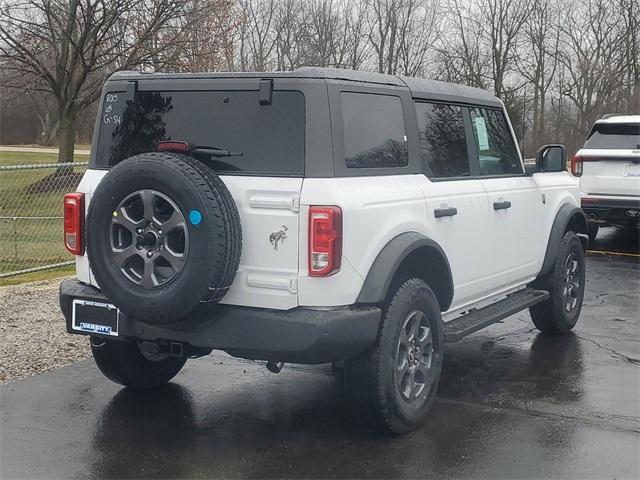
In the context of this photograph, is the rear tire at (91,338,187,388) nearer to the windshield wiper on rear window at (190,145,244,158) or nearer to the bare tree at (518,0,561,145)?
the windshield wiper on rear window at (190,145,244,158)

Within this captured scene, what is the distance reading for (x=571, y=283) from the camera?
6.86 meters

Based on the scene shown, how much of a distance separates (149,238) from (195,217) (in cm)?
32

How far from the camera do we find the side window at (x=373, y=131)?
423 centimetres

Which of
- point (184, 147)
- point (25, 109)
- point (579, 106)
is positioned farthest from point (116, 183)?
point (25, 109)

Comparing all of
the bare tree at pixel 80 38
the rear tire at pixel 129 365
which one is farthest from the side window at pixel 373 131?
the bare tree at pixel 80 38

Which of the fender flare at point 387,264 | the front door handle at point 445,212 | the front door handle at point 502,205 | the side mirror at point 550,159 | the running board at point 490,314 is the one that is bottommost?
the running board at point 490,314

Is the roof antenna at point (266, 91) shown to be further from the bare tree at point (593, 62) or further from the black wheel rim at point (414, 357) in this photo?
the bare tree at point (593, 62)

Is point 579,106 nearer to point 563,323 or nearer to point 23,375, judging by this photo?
point 563,323

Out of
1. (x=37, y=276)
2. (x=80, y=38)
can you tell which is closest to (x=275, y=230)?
(x=37, y=276)

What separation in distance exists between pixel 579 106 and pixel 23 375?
35405 mm

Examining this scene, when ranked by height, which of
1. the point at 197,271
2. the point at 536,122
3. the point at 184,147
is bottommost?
the point at 197,271

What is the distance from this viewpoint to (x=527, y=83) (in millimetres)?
38719

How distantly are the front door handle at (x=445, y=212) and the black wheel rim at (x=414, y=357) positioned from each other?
620 mm

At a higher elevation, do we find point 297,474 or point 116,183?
point 116,183
